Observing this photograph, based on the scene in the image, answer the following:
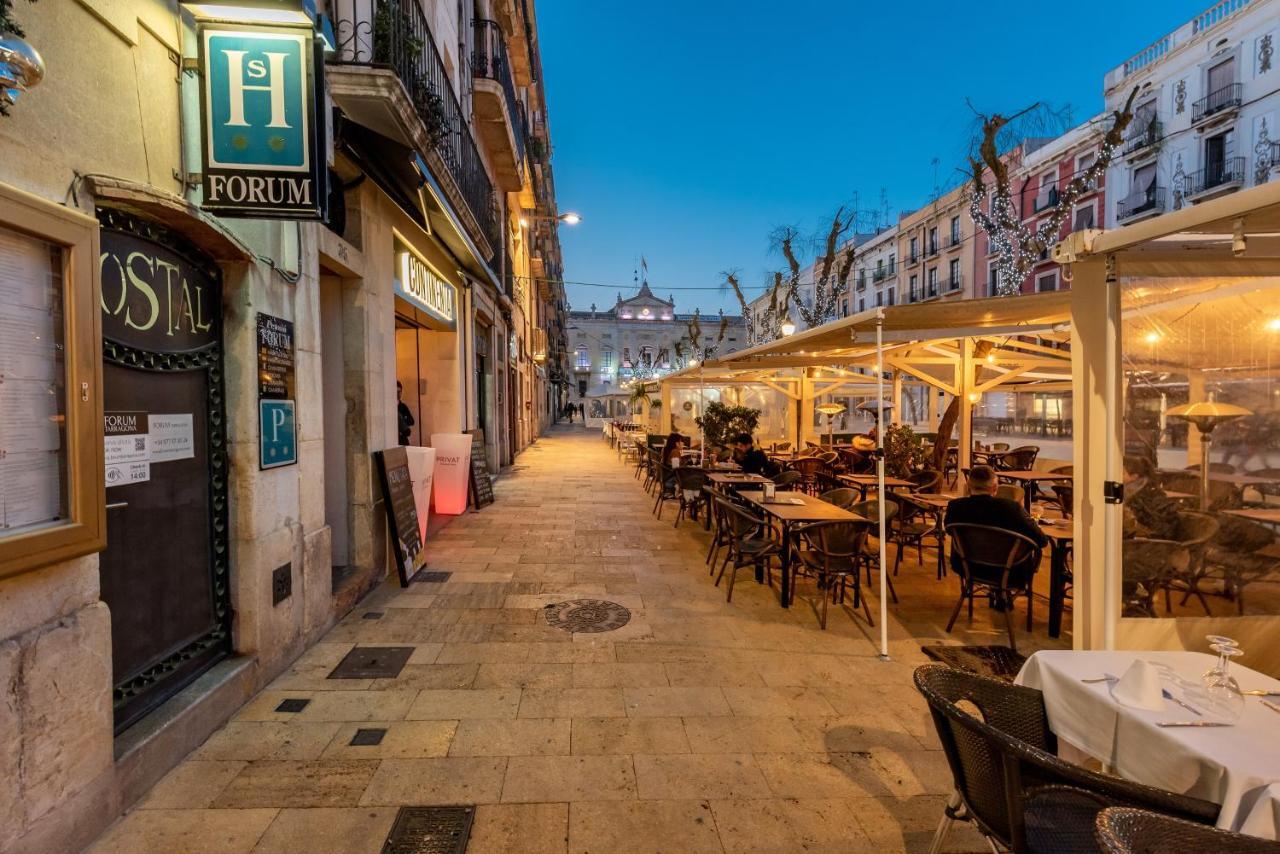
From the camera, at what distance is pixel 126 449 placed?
117 inches

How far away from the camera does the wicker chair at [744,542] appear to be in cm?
570

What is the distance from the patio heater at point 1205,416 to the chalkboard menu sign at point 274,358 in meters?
5.42

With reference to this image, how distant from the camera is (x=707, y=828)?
2.62 metres

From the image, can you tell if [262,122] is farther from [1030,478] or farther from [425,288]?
[1030,478]

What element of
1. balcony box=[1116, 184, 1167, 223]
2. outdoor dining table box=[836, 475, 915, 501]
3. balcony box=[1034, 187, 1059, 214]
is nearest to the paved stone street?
outdoor dining table box=[836, 475, 915, 501]

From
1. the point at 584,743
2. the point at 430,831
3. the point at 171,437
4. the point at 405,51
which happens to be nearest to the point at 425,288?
the point at 405,51

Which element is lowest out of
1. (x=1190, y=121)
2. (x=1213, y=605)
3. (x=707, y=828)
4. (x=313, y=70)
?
(x=707, y=828)

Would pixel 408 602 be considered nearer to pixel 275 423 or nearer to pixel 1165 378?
pixel 275 423

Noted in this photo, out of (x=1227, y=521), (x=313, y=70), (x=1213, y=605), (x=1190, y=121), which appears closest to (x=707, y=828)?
(x=1213, y=605)

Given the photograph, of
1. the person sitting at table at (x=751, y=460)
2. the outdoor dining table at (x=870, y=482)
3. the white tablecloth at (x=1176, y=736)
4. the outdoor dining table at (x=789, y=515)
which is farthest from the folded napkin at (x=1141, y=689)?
the person sitting at table at (x=751, y=460)

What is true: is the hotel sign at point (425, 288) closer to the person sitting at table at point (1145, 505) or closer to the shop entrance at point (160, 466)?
the shop entrance at point (160, 466)

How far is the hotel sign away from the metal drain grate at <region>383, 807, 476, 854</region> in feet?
19.0

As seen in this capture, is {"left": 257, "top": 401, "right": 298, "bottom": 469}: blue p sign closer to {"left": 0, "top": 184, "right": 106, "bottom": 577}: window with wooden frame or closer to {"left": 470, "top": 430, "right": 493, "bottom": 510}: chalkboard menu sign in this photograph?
{"left": 0, "top": 184, "right": 106, "bottom": 577}: window with wooden frame

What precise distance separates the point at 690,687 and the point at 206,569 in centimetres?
308
